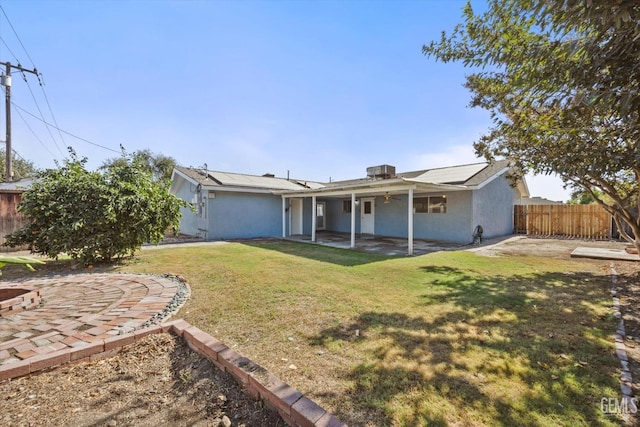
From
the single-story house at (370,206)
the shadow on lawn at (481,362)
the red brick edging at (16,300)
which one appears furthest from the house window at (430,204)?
the red brick edging at (16,300)

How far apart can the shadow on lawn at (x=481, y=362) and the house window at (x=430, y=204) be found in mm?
8369

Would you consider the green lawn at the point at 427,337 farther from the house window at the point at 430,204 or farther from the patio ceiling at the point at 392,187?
the house window at the point at 430,204

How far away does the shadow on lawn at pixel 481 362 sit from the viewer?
200 cm

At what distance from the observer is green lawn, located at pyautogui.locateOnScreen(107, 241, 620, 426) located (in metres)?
2.08

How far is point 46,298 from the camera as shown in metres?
4.39

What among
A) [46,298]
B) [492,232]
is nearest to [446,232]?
[492,232]

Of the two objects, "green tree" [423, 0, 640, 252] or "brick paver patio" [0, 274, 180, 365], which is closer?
"green tree" [423, 0, 640, 252]

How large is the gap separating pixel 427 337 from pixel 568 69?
3.23 m

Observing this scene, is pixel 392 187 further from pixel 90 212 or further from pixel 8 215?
pixel 8 215

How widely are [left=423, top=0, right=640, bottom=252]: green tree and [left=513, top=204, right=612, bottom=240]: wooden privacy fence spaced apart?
940cm

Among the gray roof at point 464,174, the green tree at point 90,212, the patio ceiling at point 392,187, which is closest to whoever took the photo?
the green tree at point 90,212

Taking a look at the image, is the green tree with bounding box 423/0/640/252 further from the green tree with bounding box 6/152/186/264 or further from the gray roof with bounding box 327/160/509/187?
the green tree with bounding box 6/152/186/264

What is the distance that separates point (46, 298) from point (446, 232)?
43.3 ft

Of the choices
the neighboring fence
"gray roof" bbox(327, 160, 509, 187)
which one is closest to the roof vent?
"gray roof" bbox(327, 160, 509, 187)
